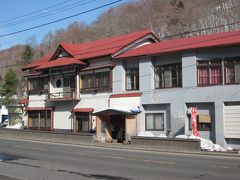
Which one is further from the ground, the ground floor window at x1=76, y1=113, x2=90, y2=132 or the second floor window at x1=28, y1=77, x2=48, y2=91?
the second floor window at x1=28, y1=77, x2=48, y2=91

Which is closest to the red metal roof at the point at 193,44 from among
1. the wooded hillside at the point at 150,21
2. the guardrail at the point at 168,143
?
the guardrail at the point at 168,143

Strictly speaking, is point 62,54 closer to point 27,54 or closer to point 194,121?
point 194,121

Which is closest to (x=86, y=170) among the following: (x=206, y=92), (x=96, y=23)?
(x=206, y=92)

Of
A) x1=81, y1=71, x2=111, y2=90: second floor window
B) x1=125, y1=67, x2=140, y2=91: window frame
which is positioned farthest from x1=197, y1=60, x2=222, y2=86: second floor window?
x1=81, y1=71, x2=111, y2=90: second floor window

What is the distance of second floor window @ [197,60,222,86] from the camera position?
31.8 m

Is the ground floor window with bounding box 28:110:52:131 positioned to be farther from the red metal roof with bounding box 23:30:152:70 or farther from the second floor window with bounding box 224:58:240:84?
the second floor window with bounding box 224:58:240:84

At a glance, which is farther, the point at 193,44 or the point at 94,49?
the point at 94,49

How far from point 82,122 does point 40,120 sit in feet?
27.2

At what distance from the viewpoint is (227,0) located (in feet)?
260

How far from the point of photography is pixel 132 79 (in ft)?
126

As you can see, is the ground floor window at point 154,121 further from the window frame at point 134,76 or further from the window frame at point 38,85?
the window frame at point 38,85

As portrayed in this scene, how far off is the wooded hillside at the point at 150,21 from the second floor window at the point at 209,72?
146 feet

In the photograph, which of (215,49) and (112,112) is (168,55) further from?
(112,112)

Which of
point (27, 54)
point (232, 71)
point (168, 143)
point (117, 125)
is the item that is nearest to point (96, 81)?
point (117, 125)
